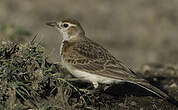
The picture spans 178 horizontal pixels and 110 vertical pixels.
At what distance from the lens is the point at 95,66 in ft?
22.4

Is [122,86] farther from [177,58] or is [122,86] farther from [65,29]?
[177,58]

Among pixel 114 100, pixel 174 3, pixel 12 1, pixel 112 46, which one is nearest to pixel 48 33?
pixel 112 46

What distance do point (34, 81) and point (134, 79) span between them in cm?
152

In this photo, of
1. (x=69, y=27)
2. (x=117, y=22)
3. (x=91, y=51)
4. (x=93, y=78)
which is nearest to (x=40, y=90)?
(x=93, y=78)

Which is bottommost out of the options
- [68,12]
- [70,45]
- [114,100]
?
[114,100]

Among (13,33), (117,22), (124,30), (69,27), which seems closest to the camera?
(69,27)

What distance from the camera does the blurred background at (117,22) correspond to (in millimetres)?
13484

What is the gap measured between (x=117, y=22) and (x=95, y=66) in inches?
341

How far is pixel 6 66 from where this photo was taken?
550cm

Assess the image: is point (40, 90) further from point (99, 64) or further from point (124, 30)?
point (124, 30)

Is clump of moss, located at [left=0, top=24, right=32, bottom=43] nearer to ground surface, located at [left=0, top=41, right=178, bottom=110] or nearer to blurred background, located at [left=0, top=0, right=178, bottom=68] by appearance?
blurred background, located at [left=0, top=0, right=178, bottom=68]

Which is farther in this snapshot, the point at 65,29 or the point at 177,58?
the point at 177,58

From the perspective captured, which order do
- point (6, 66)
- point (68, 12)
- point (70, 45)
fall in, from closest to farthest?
point (6, 66)
point (70, 45)
point (68, 12)

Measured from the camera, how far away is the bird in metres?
6.50
